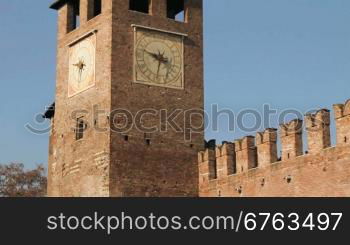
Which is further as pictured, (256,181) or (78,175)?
(78,175)

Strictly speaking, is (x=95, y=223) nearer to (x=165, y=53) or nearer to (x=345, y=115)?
(x=345, y=115)

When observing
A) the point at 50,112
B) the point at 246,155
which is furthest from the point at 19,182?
the point at 246,155

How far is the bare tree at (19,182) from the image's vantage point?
140 ft

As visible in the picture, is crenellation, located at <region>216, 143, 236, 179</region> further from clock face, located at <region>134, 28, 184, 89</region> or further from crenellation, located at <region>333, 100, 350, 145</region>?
crenellation, located at <region>333, 100, 350, 145</region>

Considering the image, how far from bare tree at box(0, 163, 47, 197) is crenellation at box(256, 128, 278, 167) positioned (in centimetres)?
1847

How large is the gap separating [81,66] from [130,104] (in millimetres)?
2585

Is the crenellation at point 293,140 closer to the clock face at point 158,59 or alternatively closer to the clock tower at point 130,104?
the clock tower at point 130,104

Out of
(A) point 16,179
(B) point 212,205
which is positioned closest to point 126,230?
(B) point 212,205

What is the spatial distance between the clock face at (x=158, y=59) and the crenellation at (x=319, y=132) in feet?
19.7

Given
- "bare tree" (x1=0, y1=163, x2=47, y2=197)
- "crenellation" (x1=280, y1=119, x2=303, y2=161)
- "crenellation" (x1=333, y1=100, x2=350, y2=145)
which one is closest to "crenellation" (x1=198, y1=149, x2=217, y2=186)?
"crenellation" (x1=280, y1=119, x2=303, y2=161)

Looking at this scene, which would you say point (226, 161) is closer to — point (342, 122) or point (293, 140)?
point (293, 140)

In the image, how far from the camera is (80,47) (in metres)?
30.0

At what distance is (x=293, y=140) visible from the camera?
82.5ft

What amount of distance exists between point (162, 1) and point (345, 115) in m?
8.65
